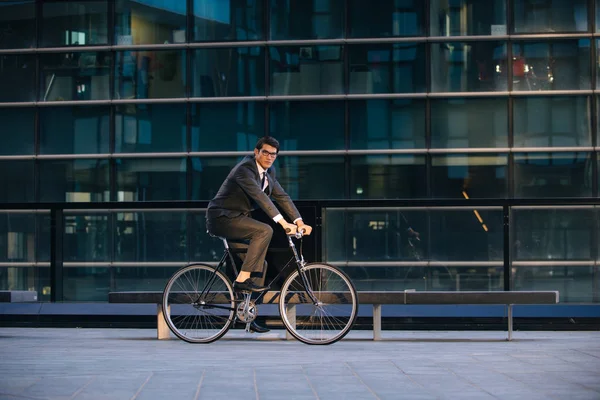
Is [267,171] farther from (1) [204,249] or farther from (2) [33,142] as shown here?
(2) [33,142]

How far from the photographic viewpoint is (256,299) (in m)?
10.3

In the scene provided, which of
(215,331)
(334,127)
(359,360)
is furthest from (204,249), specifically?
(359,360)

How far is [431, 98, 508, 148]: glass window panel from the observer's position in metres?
18.5

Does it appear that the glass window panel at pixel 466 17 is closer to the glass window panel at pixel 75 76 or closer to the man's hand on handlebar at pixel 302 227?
the glass window panel at pixel 75 76

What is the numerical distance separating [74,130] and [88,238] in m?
2.13

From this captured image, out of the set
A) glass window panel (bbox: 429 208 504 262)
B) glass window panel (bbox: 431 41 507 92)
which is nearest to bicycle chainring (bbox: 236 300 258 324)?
glass window panel (bbox: 429 208 504 262)

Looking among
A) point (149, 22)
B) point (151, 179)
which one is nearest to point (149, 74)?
point (149, 22)

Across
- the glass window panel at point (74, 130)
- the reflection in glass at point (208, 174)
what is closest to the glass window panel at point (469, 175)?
the reflection in glass at point (208, 174)

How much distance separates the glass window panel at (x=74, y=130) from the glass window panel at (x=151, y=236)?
1633 mm

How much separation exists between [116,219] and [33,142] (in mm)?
2412

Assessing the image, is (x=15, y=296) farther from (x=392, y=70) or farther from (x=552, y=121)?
(x=552, y=121)

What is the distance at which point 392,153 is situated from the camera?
18609 mm

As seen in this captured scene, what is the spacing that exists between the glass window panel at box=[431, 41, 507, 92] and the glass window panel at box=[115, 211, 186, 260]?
481 cm

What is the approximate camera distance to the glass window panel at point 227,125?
18.8 meters
